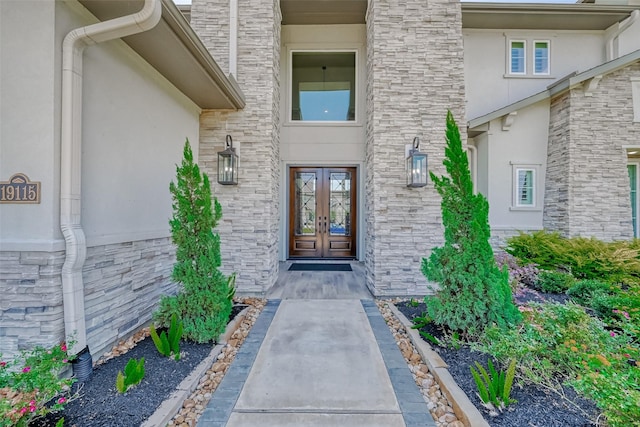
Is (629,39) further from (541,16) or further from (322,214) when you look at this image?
(322,214)

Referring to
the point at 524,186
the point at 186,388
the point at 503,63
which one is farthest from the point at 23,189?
the point at 503,63

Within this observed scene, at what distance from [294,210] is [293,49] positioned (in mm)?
3687

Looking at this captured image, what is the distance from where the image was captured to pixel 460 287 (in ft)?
8.90

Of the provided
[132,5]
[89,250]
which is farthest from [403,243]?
[132,5]

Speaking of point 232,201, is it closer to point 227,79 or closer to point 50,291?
point 227,79

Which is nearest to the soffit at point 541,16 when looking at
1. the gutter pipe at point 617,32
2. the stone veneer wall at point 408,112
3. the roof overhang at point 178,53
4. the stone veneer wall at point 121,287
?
the gutter pipe at point 617,32

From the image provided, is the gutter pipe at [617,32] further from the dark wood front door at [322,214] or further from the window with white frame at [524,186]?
the dark wood front door at [322,214]

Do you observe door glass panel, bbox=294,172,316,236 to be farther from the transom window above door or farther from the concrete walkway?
the concrete walkway

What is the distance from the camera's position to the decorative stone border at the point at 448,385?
70.7 inches

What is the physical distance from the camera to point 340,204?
707 cm

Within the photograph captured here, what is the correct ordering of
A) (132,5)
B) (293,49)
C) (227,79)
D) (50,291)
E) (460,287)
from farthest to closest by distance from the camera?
(293,49) → (227,79) → (460,287) → (132,5) → (50,291)

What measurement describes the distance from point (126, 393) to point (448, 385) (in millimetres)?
2236

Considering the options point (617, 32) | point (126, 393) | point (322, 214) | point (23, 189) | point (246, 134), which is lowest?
point (126, 393)

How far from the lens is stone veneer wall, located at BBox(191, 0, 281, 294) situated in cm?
466
